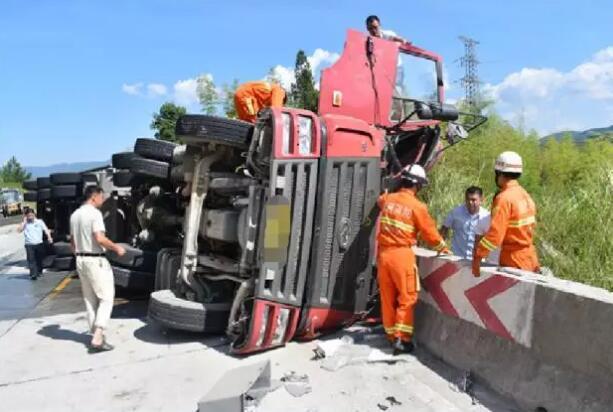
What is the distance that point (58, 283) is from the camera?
28.7ft

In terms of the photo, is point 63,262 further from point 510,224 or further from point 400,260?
point 510,224

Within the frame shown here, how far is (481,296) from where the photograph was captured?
4.14 m

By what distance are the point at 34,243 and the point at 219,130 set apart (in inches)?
225

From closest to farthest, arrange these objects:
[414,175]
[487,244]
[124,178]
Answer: [487,244]
[414,175]
[124,178]

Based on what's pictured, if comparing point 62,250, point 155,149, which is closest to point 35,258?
point 62,250

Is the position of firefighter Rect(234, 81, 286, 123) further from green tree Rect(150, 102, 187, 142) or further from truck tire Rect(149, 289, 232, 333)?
green tree Rect(150, 102, 187, 142)

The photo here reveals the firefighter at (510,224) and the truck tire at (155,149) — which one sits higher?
the truck tire at (155,149)

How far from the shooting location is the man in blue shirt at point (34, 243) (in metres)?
9.21

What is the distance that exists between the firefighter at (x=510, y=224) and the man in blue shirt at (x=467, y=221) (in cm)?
117

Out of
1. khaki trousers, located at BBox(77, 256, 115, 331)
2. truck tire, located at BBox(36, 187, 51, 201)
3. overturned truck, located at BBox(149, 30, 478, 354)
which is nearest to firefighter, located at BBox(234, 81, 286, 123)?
overturned truck, located at BBox(149, 30, 478, 354)

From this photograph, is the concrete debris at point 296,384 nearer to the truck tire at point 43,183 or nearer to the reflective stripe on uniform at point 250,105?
the reflective stripe on uniform at point 250,105

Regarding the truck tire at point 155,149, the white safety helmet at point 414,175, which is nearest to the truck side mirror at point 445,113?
the white safety helmet at point 414,175

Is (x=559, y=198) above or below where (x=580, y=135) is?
below

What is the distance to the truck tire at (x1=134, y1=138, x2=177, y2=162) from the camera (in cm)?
651
